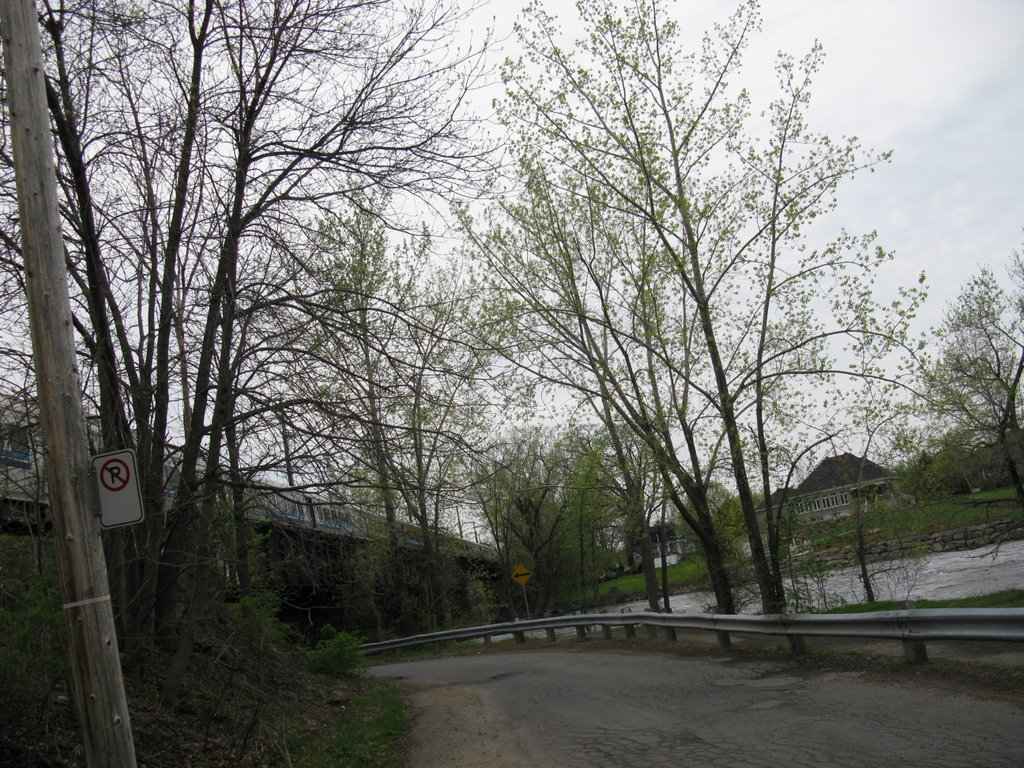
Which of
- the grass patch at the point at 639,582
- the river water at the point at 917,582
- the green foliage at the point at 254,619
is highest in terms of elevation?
the green foliage at the point at 254,619

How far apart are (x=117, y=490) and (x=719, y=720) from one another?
19.3 feet

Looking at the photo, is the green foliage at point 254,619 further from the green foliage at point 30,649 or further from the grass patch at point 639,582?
the grass patch at point 639,582

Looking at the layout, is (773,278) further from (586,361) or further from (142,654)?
(142,654)

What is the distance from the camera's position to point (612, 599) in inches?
2645

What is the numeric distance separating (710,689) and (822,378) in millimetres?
7523

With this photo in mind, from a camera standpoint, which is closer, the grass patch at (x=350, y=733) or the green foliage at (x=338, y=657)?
the grass patch at (x=350, y=733)

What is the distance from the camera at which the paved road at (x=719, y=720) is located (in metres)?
6.27

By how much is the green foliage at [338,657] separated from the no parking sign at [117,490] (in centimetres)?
1250

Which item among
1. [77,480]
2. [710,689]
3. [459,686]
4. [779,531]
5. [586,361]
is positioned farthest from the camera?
[586,361]

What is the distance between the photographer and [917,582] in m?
28.4

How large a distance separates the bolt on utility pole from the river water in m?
15.4

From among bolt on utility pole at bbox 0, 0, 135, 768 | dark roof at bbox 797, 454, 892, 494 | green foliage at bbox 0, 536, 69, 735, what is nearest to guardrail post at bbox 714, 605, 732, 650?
dark roof at bbox 797, 454, 892, 494

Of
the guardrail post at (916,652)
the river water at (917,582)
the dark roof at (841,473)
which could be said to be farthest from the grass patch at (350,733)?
the dark roof at (841,473)

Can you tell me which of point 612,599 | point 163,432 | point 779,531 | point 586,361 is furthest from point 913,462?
point 612,599
